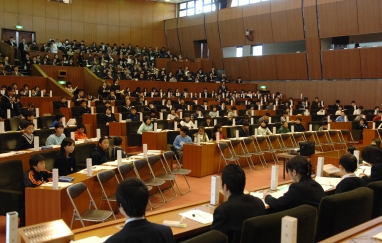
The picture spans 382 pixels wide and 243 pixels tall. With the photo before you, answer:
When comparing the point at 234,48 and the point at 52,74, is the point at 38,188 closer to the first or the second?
the point at 52,74

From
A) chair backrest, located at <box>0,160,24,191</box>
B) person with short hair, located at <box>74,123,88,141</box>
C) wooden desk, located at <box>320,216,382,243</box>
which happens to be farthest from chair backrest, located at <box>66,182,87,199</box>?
person with short hair, located at <box>74,123,88,141</box>

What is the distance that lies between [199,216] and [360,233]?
4.70 feet

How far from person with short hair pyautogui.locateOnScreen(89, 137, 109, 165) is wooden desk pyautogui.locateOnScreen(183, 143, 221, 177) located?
97.3 inches

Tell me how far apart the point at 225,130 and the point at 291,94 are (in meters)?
11.6

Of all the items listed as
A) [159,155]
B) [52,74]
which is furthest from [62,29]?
[159,155]

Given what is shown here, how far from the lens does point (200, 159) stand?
923 cm

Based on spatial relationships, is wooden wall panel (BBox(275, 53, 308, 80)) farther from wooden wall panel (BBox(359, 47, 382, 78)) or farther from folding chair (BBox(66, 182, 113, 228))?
A: folding chair (BBox(66, 182, 113, 228))

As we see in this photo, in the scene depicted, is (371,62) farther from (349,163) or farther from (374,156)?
(349,163)

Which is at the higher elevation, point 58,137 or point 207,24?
point 207,24

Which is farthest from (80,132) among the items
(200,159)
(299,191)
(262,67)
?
(262,67)

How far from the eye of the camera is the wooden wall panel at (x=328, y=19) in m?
19.3

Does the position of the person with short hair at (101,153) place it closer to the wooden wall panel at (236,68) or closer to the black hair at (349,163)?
the black hair at (349,163)

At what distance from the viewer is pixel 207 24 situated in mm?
25250

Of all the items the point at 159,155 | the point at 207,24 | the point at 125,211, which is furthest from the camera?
the point at 207,24
